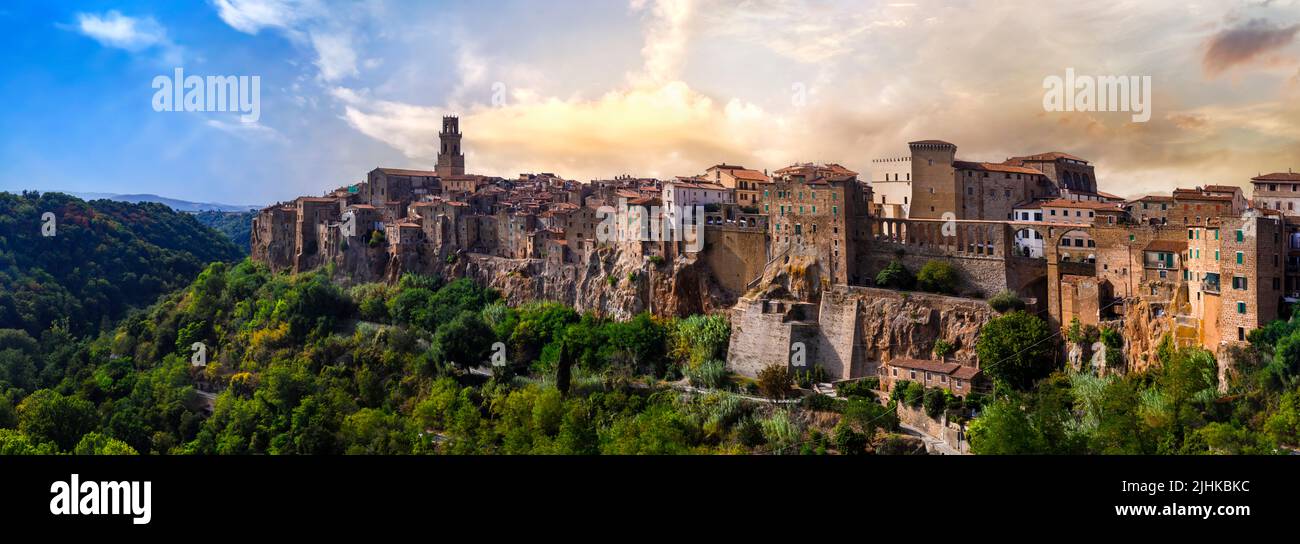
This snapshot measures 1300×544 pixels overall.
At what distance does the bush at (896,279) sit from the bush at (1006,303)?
2800 millimetres

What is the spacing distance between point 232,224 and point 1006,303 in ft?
231

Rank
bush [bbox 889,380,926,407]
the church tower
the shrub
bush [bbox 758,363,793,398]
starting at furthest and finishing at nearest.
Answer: the church tower → bush [bbox 758,363,793,398] → the shrub → bush [bbox 889,380,926,407]

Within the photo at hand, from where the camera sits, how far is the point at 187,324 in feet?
120

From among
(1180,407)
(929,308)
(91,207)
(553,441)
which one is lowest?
(553,441)

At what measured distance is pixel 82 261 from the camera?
143 feet

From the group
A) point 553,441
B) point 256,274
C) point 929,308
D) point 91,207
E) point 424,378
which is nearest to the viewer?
point 553,441

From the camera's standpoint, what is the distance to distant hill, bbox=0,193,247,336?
3953cm

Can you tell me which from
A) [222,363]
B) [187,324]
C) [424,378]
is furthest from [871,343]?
[187,324]

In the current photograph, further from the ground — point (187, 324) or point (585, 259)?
point (585, 259)

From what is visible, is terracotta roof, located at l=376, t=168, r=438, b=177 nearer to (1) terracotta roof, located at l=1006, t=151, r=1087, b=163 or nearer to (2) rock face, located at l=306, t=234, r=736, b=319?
(2) rock face, located at l=306, t=234, r=736, b=319

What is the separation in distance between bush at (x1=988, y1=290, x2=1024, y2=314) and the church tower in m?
33.7

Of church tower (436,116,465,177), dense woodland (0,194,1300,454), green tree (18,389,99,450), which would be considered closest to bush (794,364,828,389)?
dense woodland (0,194,1300,454)
